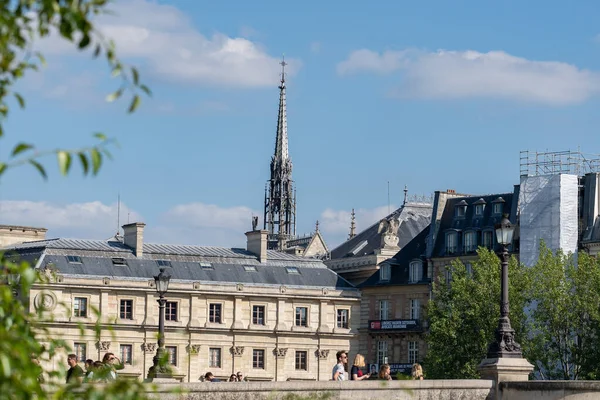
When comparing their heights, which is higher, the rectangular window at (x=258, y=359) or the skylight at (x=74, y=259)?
the skylight at (x=74, y=259)

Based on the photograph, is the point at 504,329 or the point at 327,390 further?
the point at 504,329

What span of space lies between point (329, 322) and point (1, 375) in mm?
95817

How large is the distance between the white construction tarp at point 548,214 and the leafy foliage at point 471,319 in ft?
25.0

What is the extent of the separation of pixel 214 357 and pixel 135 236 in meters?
9.47

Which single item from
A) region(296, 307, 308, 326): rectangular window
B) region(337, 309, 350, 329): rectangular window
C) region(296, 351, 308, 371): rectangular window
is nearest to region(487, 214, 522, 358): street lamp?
region(296, 351, 308, 371): rectangular window

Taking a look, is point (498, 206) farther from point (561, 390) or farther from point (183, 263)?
point (561, 390)

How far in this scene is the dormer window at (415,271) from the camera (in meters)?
106

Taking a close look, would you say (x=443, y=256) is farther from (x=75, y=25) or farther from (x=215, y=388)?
(x=75, y=25)

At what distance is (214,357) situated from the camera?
4109 inches

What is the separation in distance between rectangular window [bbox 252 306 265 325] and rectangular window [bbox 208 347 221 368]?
11.5 feet

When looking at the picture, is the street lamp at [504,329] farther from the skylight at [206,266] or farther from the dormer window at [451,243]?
the skylight at [206,266]

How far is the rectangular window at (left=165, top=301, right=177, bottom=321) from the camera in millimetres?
102875

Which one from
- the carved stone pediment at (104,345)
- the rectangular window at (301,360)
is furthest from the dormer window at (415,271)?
the carved stone pediment at (104,345)

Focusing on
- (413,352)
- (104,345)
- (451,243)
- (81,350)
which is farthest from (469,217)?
(81,350)
